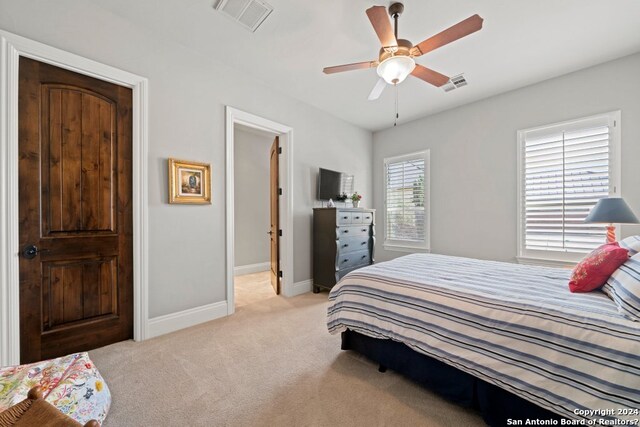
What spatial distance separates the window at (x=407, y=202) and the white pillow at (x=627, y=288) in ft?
9.87

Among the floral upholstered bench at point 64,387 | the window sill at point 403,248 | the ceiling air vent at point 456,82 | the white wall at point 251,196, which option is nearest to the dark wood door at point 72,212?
the floral upholstered bench at point 64,387

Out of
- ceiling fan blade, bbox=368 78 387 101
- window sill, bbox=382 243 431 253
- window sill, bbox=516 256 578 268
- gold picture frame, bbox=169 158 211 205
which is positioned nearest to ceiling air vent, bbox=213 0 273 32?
ceiling fan blade, bbox=368 78 387 101

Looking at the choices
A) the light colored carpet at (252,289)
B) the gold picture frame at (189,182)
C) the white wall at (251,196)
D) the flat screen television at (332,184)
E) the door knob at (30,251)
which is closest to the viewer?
the door knob at (30,251)

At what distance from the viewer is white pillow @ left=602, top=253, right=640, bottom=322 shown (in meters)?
1.18

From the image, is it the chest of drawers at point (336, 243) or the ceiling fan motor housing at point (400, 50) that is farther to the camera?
the chest of drawers at point (336, 243)

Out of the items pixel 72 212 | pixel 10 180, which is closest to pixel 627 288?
pixel 72 212

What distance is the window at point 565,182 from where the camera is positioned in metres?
2.93

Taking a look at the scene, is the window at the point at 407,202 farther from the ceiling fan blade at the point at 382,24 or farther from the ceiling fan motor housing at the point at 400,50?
the ceiling fan blade at the point at 382,24

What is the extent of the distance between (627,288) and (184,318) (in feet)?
10.9

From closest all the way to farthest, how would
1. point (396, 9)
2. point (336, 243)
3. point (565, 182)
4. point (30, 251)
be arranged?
point (30, 251), point (396, 9), point (565, 182), point (336, 243)

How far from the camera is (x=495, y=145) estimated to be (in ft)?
12.2

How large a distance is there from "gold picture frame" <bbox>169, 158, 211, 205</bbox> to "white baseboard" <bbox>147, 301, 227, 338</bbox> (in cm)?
115

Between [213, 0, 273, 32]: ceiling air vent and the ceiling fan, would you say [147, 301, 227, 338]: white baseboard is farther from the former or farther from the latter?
[213, 0, 273, 32]: ceiling air vent

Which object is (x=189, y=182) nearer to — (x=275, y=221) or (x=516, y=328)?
(x=275, y=221)
